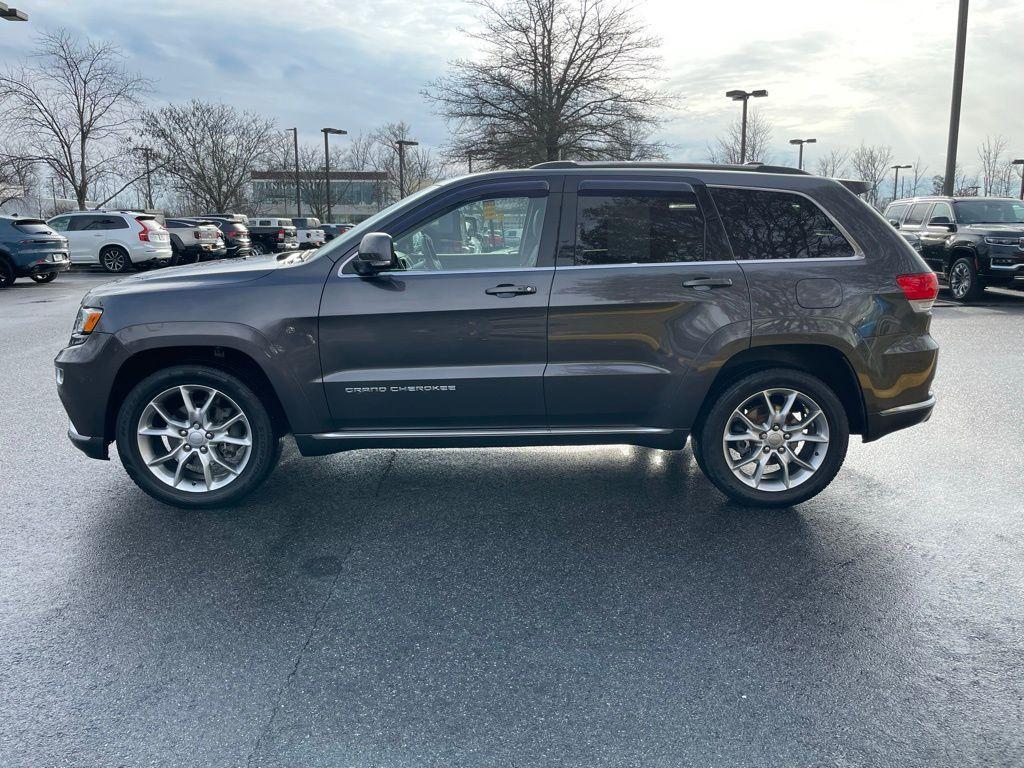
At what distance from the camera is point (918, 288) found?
448cm

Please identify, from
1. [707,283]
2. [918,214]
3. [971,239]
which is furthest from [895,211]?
[707,283]

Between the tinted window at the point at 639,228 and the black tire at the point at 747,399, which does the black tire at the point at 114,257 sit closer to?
the tinted window at the point at 639,228

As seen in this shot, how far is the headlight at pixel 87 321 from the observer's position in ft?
14.6

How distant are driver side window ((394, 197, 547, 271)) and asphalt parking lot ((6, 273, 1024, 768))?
140 centimetres

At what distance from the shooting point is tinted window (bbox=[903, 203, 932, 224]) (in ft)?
54.1

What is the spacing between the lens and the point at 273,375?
14.3 ft

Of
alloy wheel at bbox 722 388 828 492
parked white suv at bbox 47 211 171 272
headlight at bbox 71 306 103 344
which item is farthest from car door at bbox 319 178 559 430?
parked white suv at bbox 47 211 171 272

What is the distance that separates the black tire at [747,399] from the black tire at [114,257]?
79.4ft

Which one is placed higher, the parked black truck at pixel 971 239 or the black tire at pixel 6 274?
the parked black truck at pixel 971 239

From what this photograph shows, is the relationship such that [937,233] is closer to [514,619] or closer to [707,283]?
[707,283]

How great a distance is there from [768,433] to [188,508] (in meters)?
3.30

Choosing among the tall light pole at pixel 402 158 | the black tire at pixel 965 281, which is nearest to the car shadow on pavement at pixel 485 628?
the black tire at pixel 965 281

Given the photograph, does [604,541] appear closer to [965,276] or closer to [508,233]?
[508,233]

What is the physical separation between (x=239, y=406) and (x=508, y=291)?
1622 mm
